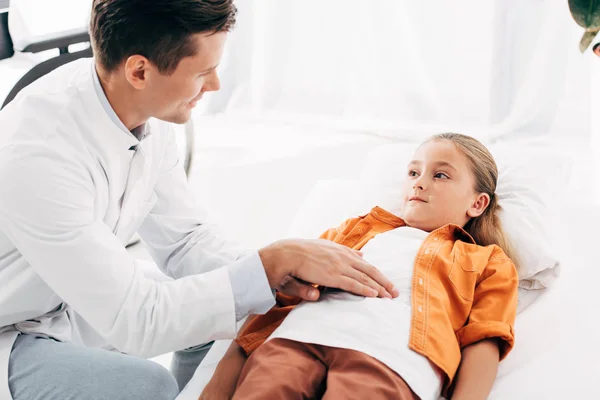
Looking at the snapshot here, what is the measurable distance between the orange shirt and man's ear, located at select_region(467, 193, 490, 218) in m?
0.10

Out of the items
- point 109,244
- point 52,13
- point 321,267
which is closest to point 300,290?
point 321,267

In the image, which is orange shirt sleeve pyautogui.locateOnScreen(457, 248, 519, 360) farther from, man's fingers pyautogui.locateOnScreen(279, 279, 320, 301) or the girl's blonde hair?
man's fingers pyautogui.locateOnScreen(279, 279, 320, 301)

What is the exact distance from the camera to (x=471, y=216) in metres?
1.80

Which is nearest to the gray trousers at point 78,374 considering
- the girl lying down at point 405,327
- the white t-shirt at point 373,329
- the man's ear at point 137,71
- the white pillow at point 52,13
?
the girl lying down at point 405,327

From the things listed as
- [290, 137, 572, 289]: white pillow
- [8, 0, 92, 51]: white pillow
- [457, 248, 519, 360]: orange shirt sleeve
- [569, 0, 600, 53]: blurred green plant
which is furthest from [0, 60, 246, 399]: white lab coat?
[8, 0, 92, 51]: white pillow

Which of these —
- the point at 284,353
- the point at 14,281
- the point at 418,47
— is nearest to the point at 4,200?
the point at 14,281

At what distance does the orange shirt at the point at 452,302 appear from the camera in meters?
1.42

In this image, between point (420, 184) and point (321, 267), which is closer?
point (321, 267)

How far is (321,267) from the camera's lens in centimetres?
141

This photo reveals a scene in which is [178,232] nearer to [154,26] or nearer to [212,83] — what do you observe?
[212,83]

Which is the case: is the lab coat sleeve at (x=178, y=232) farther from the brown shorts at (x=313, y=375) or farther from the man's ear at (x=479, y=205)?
the man's ear at (x=479, y=205)

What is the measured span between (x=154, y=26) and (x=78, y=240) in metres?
0.42

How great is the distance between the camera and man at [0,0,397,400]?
1.34 metres

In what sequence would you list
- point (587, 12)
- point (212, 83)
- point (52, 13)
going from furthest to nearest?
point (52, 13)
point (212, 83)
point (587, 12)
